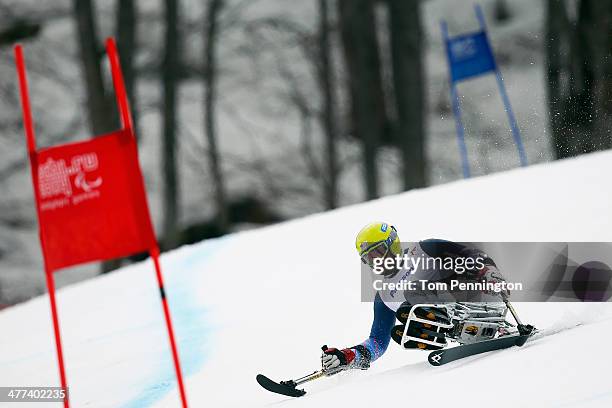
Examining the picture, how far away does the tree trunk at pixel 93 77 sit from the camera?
15141mm

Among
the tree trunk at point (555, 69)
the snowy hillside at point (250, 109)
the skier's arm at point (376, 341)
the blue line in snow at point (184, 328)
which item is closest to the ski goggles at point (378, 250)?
the skier's arm at point (376, 341)

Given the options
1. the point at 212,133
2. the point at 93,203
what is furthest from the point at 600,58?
the point at 93,203

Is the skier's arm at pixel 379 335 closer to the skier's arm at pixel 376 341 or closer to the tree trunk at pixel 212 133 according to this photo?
the skier's arm at pixel 376 341

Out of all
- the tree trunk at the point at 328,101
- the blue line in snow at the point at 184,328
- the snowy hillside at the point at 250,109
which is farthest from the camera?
the snowy hillside at the point at 250,109

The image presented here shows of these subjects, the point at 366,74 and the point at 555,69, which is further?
the point at 366,74

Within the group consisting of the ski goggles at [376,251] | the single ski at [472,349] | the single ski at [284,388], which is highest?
the ski goggles at [376,251]

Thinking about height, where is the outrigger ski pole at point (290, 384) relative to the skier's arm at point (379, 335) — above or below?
below

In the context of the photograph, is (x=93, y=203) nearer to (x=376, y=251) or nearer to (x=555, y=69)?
(x=376, y=251)

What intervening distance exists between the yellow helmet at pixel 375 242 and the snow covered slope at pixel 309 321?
0.65 metres

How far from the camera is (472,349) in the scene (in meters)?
5.18

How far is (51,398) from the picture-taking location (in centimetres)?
688

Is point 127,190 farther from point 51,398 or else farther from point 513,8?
point 513,8

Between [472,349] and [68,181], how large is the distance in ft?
7.35

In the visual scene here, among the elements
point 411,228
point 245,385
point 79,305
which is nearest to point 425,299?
point 245,385
